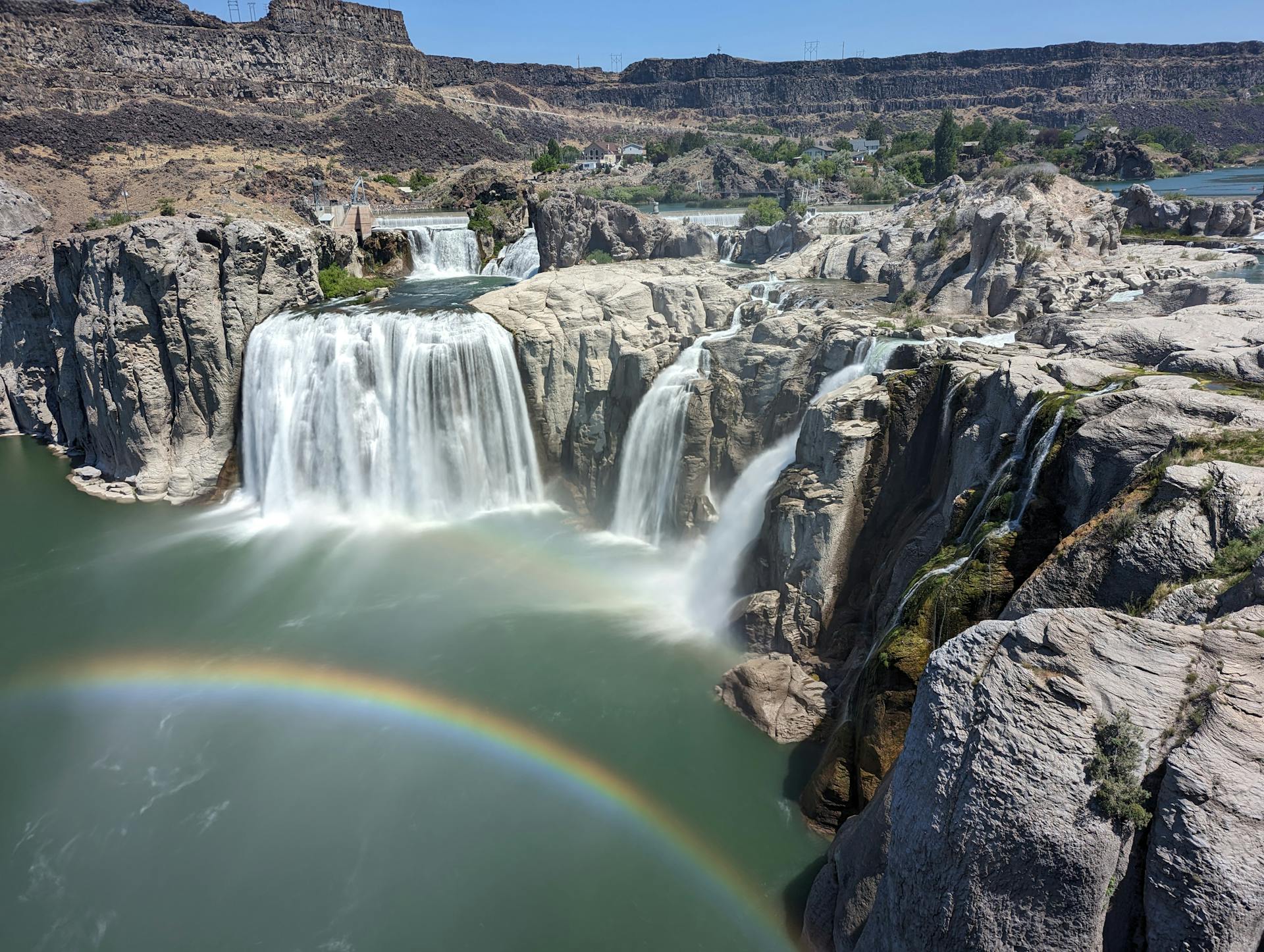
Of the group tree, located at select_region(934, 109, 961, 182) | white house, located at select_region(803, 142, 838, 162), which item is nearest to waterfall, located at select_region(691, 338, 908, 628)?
tree, located at select_region(934, 109, 961, 182)

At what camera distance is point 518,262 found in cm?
4094

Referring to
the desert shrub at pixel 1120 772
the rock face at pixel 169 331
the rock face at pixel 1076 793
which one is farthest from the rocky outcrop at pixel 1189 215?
the rock face at pixel 169 331

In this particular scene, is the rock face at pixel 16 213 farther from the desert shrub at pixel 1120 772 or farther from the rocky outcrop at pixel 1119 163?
the rocky outcrop at pixel 1119 163

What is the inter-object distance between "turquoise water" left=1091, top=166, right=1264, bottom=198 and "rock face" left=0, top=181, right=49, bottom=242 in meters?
63.7

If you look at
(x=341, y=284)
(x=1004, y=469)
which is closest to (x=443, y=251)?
(x=341, y=284)

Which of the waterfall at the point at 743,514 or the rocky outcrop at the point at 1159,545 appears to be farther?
the waterfall at the point at 743,514

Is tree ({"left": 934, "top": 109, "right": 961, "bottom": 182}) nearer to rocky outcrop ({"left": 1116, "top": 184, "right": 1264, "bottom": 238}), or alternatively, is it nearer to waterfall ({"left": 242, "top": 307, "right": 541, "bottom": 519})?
rocky outcrop ({"left": 1116, "top": 184, "right": 1264, "bottom": 238})

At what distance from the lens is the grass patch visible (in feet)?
104

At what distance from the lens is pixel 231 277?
25.1 metres

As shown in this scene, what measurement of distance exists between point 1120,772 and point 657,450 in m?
16.0

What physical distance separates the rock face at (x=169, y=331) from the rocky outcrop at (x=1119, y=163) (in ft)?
250

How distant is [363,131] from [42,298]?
6398cm

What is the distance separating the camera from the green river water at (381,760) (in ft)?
37.0

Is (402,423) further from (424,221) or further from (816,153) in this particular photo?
(816,153)
